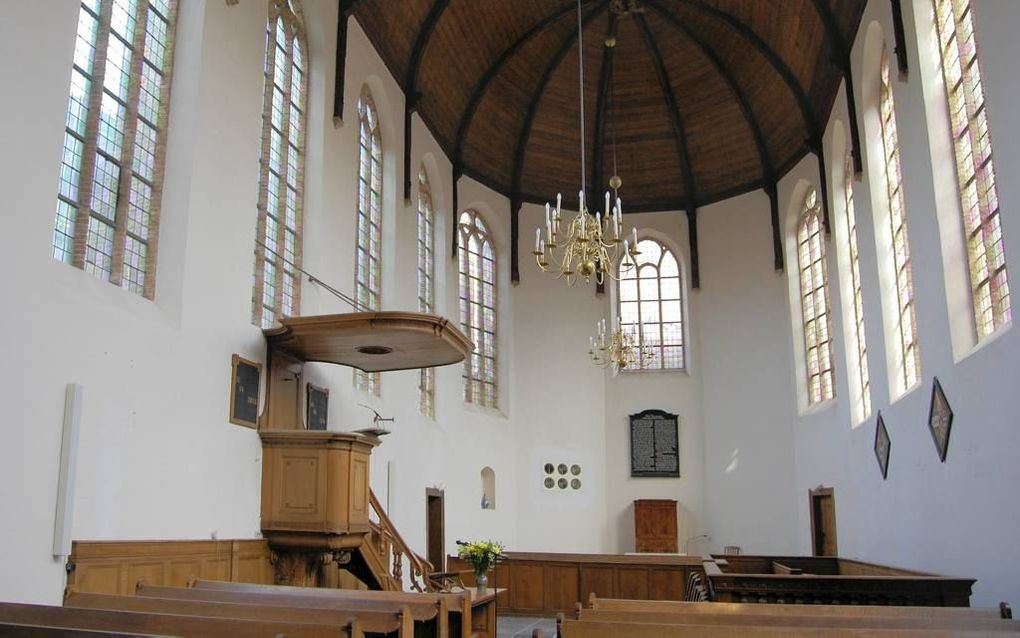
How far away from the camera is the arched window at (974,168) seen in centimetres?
1065

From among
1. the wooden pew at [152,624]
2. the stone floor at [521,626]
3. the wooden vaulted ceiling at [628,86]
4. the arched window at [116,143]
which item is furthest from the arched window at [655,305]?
the wooden pew at [152,624]

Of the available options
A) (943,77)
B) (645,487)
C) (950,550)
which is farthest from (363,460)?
(645,487)

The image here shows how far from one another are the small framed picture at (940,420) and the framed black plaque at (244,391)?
849cm

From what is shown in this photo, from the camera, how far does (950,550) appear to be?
11.7m

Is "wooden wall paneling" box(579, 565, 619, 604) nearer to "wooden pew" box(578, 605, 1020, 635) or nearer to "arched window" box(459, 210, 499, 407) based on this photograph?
"arched window" box(459, 210, 499, 407)

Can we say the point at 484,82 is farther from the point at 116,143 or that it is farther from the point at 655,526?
the point at 116,143

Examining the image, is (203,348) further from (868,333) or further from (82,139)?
(868,333)

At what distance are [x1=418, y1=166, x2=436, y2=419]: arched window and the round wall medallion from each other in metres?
5.13

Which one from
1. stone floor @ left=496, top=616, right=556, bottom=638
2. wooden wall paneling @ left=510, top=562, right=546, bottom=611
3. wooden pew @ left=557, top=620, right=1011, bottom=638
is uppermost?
wooden pew @ left=557, top=620, right=1011, bottom=638

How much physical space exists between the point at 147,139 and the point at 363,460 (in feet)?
15.0

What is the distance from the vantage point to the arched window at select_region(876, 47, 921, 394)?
1390 centimetres

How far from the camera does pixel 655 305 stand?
23.2m

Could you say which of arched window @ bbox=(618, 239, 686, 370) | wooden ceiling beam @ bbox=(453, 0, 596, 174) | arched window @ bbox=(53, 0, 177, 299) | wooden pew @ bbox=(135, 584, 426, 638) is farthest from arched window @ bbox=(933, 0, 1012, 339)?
arched window @ bbox=(618, 239, 686, 370)

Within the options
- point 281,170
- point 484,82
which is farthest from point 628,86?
point 281,170
